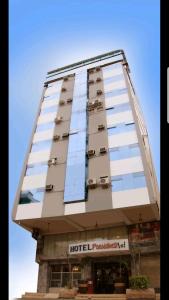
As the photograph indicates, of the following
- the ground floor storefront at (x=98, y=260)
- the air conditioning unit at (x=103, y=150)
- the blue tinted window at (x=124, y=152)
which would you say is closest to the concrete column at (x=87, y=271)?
the ground floor storefront at (x=98, y=260)

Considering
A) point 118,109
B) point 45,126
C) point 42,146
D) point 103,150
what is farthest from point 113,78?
point 42,146

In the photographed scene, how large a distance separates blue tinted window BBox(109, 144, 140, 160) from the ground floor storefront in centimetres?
580

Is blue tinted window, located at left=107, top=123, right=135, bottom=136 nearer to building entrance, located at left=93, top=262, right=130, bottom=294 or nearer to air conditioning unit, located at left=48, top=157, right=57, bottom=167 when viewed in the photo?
air conditioning unit, located at left=48, top=157, right=57, bottom=167

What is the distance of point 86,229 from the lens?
2691 centimetres

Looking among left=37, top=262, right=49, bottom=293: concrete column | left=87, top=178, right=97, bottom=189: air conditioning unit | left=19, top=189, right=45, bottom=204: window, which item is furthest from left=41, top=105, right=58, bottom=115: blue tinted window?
left=37, top=262, right=49, bottom=293: concrete column

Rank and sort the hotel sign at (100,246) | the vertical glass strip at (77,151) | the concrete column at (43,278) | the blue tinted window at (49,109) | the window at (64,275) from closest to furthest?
Answer: the hotel sign at (100,246) → the vertical glass strip at (77,151) → the concrete column at (43,278) → the window at (64,275) → the blue tinted window at (49,109)

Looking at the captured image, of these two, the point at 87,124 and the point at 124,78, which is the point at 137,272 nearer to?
the point at 87,124

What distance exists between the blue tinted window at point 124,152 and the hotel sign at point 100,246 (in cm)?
671

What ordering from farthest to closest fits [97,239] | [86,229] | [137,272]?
[86,229]
[97,239]
[137,272]

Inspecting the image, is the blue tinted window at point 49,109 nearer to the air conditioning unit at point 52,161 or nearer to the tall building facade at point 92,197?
the tall building facade at point 92,197

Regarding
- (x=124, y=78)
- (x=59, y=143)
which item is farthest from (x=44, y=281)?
(x=124, y=78)

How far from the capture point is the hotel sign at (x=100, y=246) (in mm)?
23359

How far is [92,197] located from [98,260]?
536 cm

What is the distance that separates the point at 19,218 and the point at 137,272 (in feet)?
33.2
